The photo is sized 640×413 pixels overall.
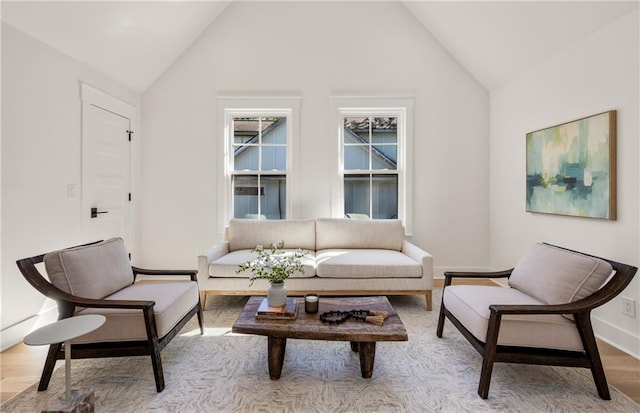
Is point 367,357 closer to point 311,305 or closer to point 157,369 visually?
point 311,305

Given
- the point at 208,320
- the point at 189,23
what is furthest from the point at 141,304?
the point at 189,23

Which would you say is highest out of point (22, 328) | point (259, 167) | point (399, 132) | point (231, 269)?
point (399, 132)

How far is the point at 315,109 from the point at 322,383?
325 cm

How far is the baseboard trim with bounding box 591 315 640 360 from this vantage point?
7.55 ft

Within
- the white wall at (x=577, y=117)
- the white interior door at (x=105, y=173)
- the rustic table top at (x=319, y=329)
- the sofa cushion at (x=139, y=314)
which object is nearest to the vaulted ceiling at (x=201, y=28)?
the white wall at (x=577, y=117)

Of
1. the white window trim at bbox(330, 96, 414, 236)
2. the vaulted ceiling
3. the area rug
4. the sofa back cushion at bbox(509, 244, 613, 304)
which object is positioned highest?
the vaulted ceiling

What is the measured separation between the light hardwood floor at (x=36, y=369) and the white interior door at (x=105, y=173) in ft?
4.01

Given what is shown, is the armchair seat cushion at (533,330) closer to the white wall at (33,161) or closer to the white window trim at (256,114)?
the white window trim at (256,114)

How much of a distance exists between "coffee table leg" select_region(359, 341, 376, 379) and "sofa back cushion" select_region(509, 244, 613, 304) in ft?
3.70

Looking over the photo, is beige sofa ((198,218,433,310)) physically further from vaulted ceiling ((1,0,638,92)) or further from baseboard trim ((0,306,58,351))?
vaulted ceiling ((1,0,638,92))

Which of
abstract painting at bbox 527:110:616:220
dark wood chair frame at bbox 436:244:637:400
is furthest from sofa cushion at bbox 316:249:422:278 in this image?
abstract painting at bbox 527:110:616:220

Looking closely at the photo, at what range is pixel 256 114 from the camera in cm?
434

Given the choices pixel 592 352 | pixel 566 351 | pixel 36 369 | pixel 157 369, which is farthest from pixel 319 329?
pixel 36 369

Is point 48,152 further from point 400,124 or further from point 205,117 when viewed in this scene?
point 400,124
